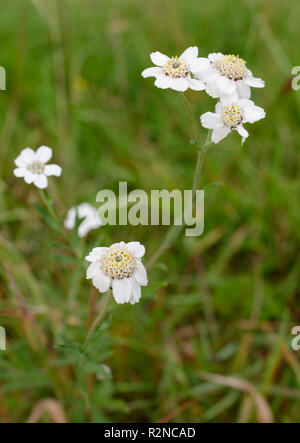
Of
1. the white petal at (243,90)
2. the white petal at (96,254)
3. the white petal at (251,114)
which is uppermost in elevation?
the white petal at (243,90)

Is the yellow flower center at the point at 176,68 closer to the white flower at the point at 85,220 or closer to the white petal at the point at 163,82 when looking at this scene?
the white petal at the point at 163,82

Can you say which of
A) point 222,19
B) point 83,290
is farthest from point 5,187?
point 222,19

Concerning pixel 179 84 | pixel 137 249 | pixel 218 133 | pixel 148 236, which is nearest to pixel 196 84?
pixel 179 84

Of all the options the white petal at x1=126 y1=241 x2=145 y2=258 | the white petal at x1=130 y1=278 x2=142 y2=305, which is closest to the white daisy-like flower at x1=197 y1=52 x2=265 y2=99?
the white petal at x1=126 y1=241 x2=145 y2=258

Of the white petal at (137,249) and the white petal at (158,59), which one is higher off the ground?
the white petal at (158,59)

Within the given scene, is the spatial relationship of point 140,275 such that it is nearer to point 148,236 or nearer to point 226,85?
point 226,85

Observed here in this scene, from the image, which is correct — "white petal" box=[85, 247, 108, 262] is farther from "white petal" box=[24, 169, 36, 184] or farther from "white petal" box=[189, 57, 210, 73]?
"white petal" box=[189, 57, 210, 73]

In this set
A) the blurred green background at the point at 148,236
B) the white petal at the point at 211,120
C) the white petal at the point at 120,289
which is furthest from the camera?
the blurred green background at the point at 148,236

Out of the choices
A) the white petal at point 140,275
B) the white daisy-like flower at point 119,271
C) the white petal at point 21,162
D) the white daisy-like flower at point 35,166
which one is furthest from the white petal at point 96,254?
the white petal at point 21,162
